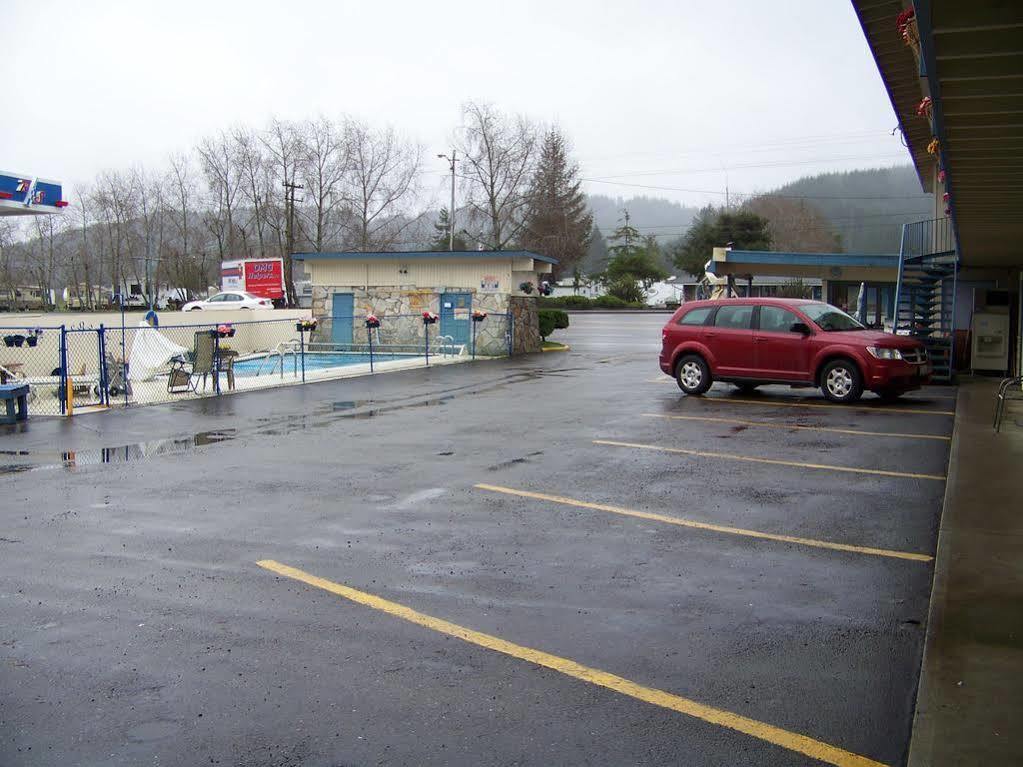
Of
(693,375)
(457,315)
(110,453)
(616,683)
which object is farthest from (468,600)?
(457,315)

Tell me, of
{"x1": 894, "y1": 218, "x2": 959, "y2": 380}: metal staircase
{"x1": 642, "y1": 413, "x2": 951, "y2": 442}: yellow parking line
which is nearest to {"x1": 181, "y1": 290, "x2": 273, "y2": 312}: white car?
{"x1": 894, "y1": 218, "x2": 959, "y2": 380}: metal staircase

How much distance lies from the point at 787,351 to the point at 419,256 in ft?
58.7

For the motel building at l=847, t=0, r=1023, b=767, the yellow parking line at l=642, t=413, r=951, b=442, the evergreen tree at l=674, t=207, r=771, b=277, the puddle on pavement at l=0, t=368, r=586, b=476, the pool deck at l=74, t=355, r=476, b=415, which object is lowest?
the puddle on pavement at l=0, t=368, r=586, b=476

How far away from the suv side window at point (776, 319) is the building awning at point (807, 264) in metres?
16.0

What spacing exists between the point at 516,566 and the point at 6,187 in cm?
1924

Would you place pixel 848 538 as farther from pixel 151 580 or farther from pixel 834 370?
pixel 834 370

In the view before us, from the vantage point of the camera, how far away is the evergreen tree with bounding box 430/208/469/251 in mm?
89312

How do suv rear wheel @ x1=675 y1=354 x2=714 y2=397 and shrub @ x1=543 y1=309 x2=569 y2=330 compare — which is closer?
suv rear wheel @ x1=675 y1=354 x2=714 y2=397

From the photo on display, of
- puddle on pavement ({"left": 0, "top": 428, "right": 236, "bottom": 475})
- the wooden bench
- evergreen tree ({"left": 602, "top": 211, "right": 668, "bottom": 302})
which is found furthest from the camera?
evergreen tree ({"left": 602, "top": 211, "right": 668, "bottom": 302})

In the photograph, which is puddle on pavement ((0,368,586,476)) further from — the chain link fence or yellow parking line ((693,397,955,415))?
yellow parking line ((693,397,955,415))

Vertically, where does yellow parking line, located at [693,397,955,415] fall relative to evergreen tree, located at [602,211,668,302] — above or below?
below

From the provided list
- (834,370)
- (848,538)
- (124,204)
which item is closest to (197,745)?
(848,538)

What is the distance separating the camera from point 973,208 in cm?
1272

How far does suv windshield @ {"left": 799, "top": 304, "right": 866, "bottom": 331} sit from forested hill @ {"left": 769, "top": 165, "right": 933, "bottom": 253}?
271ft
